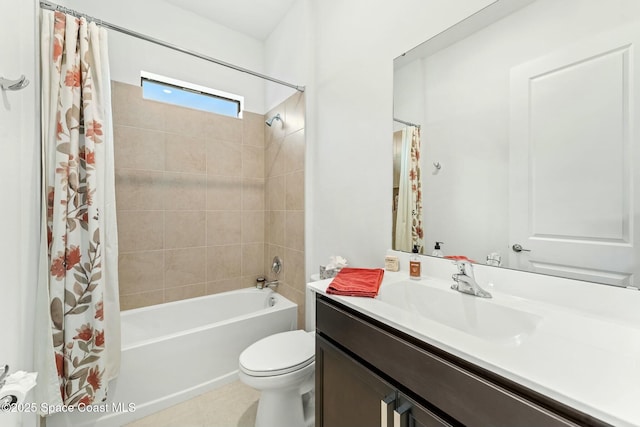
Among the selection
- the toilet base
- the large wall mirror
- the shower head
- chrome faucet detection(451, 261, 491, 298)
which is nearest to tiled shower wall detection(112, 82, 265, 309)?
the shower head

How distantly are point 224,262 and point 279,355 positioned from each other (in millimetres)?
1266

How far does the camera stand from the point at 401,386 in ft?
2.28

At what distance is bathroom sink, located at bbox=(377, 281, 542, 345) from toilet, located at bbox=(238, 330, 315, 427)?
666 mm

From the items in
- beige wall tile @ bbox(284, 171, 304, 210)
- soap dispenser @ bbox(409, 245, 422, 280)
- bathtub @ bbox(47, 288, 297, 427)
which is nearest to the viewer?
soap dispenser @ bbox(409, 245, 422, 280)

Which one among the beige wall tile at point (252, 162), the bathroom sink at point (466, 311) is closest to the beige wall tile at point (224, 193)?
the beige wall tile at point (252, 162)

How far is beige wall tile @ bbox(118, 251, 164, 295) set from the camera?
194cm

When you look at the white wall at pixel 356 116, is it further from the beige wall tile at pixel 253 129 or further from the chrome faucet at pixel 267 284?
the beige wall tile at pixel 253 129

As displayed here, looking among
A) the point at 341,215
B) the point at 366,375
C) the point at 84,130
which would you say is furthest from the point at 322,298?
the point at 84,130

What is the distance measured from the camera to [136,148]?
198 centimetres

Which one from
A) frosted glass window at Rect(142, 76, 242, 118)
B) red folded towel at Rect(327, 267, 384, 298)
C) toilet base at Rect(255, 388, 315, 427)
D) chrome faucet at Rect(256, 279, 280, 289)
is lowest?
toilet base at Rect(255, 388, 315, 427)

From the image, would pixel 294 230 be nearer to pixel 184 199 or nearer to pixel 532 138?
pixel 184 199

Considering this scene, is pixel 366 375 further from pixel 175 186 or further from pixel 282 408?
pixel 175 186

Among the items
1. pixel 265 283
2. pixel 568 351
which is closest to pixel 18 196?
pixel 265 283

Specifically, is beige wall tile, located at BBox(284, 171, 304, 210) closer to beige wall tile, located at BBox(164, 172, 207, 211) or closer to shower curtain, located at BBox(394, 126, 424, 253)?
beige wall tile, located at BBox(164, 172, 207, 211)
